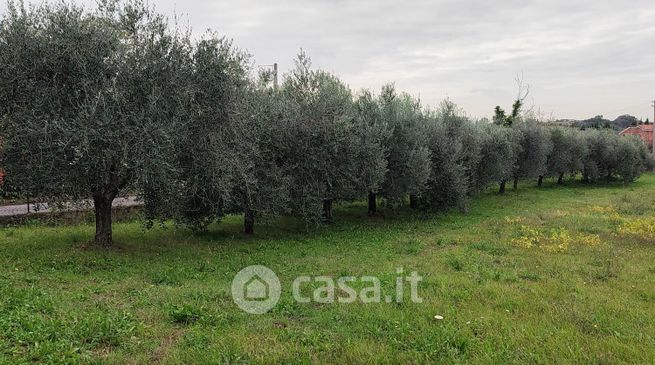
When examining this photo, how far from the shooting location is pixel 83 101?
1040 centimetres

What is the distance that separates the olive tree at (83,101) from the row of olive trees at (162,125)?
0.03 meters

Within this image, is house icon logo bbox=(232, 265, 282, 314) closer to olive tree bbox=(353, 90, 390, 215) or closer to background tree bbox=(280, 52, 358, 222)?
background tree bbox=(280, 52, 358, 222)

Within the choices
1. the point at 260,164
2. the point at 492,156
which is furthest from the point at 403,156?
the point at 492,156

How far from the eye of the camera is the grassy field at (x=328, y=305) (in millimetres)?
5742

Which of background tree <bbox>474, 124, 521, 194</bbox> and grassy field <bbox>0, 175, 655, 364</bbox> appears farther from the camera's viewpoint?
background tree <bbox>474, 124, 521, 194</bbox>

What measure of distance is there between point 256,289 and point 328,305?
1815 mm

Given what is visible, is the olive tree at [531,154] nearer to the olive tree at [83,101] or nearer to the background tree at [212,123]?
the background tree at [212,123]

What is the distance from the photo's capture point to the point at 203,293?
8.19 m

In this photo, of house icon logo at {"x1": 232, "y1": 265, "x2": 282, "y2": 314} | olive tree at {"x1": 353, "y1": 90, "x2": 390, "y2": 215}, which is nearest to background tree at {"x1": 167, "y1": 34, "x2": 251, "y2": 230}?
house icon logo at {"x1": 232, "y1": 265, "x2": 282, "y2": 314}

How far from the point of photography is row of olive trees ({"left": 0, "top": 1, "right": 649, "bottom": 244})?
1013 centimetres

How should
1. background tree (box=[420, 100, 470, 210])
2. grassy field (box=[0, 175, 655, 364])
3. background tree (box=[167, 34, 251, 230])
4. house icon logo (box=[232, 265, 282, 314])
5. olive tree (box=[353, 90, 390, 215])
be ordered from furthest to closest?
background tree (box=[420, 100, 470, 210]) < olive tree (box=[353, 90, 390, 215]) < background tree (box=[167, 34, 251, 230]) < house icon logo (box=[232, 265, 282, 314]) < grassy field (box=[0, 175, 655, 364])

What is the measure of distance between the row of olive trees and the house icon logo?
8.16ft

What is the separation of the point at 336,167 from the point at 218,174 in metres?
5.99

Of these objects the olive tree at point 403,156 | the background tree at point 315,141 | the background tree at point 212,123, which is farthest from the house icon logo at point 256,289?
the olive tree at point 403,156
